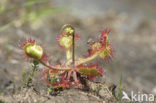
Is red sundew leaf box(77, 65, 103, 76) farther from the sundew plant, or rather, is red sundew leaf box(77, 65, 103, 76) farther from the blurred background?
the blurred background

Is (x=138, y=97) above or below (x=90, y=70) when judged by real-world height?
below

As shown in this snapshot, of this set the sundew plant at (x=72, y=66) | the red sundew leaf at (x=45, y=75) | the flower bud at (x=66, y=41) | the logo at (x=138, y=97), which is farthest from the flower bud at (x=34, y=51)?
the logo at (x=138, y=97)

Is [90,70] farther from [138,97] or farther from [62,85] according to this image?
[138,97]

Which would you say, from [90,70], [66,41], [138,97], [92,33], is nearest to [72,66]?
[90,70]

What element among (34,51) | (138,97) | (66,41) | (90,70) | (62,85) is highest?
(66,41)

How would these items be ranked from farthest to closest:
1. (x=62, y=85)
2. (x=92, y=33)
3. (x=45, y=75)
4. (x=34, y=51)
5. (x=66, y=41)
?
1. (x=92, y=33)
2. (x=66, y=41)
3. (x=45, y=75)
4. (x=62, y=85)
5. (x=34, y=51)
